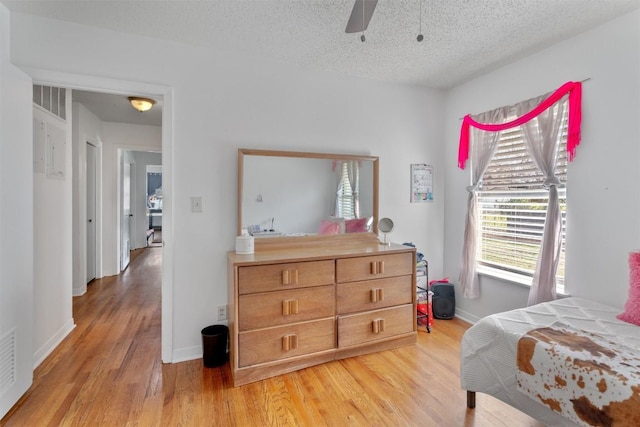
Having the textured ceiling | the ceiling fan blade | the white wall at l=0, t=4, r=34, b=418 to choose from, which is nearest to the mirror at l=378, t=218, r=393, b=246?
the textured ceiling

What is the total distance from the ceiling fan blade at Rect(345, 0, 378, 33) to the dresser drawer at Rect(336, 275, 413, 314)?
168 cm

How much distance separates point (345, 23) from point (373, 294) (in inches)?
77.1

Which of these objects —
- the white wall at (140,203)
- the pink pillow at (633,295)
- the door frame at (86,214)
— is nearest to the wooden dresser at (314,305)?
the pink pillow at (633,295)

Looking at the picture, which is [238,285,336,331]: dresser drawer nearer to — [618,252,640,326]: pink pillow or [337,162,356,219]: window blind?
[337,162,356,219]: window blind

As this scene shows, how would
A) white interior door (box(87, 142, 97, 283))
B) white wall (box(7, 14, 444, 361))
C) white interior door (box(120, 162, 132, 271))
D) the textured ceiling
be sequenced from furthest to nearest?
white interior door (box(120, 162, 132, 271)) < white interior door (box(87, 142, 97, 283)) < white wall (box(7, 14, 444, 361)) < the textured ceiling

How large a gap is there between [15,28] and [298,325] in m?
2.65

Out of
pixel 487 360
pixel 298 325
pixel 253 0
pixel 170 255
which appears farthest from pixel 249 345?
pixel 253 0

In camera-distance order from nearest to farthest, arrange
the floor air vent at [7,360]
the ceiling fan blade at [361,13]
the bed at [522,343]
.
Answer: the ceiling fan blade at [361,13]
the bed at [522,343]
the floor air vent at [7,360]

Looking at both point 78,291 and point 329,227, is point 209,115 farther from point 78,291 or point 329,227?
point 78,291

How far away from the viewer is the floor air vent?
1.73 meters

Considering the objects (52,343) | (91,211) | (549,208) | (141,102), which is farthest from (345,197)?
(91,211)

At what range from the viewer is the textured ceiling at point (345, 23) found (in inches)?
74.6

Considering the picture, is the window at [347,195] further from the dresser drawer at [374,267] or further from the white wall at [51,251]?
the white wall at [51,251]

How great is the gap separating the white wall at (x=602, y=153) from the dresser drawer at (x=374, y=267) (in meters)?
1.03
